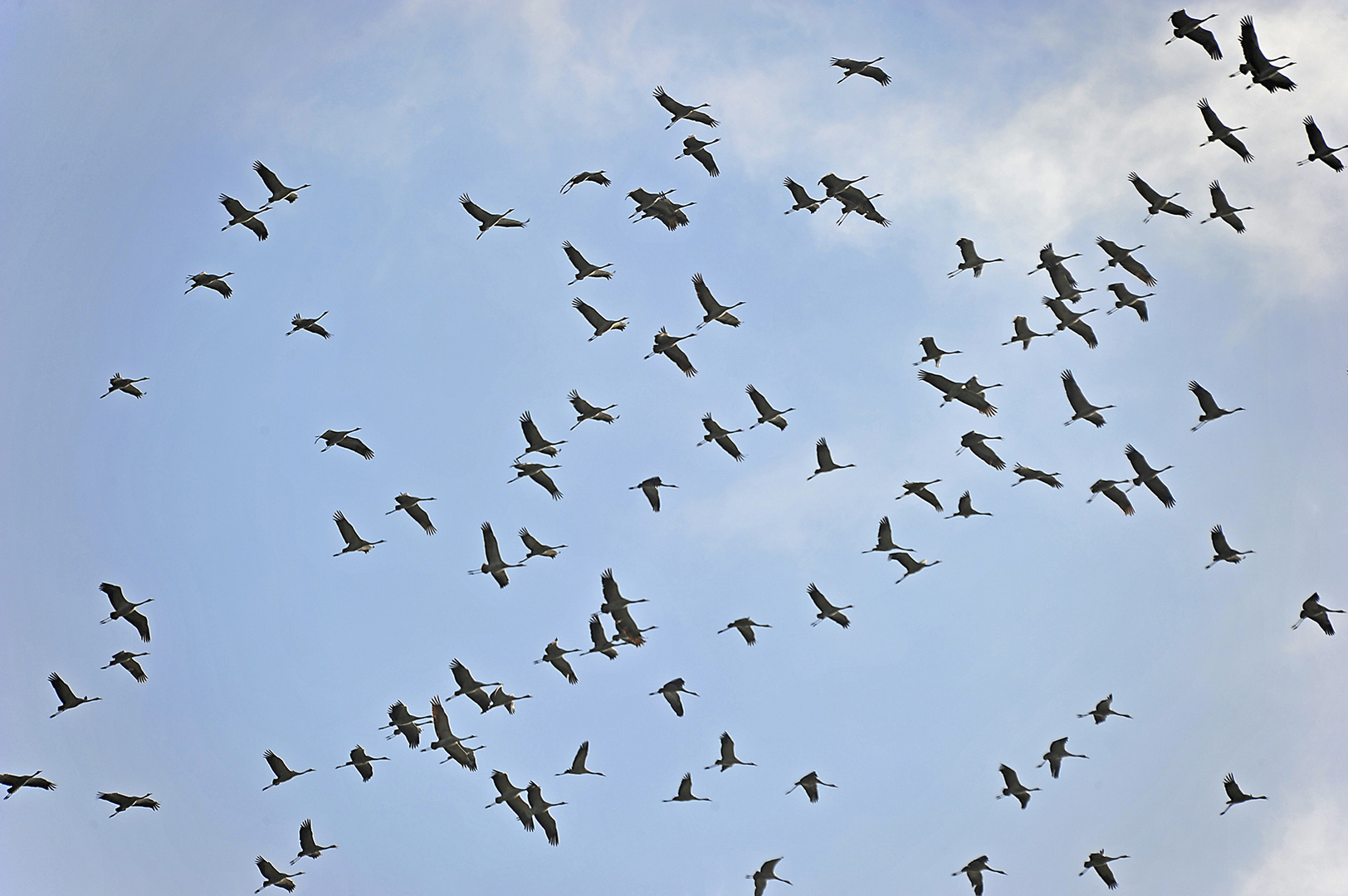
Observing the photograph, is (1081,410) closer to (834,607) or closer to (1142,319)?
(1142,319)

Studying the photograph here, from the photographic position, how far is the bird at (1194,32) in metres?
51.0

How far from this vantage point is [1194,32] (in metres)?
51.1

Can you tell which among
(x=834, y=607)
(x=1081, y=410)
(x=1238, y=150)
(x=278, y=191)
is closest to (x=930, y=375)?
(x=1081, y=410)

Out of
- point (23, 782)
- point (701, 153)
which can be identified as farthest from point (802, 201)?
point (23, 782)

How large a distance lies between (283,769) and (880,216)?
92.8ft

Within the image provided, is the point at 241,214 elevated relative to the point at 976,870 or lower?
elevated

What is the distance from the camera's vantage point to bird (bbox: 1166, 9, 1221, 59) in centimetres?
5103

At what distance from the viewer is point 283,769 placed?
55.9 metres

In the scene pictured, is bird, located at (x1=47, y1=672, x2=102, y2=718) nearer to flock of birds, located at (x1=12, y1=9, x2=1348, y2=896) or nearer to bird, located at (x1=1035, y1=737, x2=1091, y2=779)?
flock of birds, located at (x1=12, y1=9, x2=1348, y2=896)

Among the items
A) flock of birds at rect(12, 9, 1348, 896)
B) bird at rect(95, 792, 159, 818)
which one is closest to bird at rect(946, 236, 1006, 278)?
flock of birds at rect(12, 9, 1348, 896)

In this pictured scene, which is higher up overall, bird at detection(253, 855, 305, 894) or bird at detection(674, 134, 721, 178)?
bird at detection(674, 134, 721, 178)

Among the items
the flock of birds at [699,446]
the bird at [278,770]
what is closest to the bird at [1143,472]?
the flock of birds at [699,446]

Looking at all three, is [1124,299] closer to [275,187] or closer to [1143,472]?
[1143,472]

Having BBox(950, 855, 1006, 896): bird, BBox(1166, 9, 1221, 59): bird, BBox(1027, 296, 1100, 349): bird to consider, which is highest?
BBox(1166, 9, 1221, 59): bird
